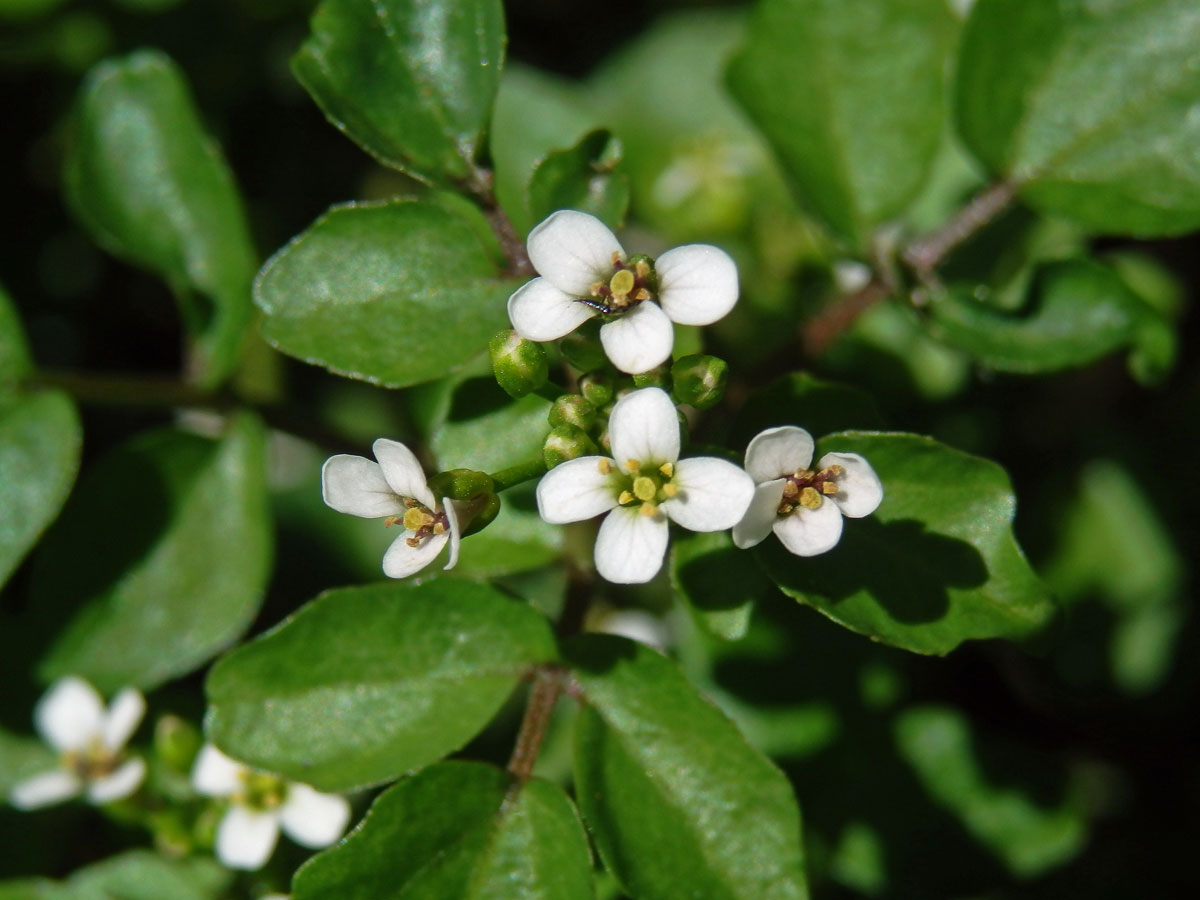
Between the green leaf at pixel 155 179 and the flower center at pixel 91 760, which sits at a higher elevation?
the green leaf at pixel 155 179

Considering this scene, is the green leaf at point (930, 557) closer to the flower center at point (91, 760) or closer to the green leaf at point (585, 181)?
the green leaf at point (585, 181)

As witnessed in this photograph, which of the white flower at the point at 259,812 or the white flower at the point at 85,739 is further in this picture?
the white flower at the point at 85,739

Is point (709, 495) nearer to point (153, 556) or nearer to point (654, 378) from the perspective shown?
point (654, 378)

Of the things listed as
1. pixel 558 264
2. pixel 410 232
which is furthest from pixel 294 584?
pixel 558 264

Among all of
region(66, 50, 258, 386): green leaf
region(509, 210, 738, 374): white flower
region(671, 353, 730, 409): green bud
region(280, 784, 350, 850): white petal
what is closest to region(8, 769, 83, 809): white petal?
region(280, 784, 350, 850): white petal

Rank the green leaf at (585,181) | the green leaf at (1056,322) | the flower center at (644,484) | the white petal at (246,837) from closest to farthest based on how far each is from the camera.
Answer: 1. the flower center at (644,484)
2. the green leaf at (585,181)
3. the green leaf at (1056,322)
4. the white petal at (246,837)

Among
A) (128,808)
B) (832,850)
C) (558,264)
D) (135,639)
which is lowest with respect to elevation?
(832,850)

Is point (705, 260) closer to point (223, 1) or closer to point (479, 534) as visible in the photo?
point (479, 534)

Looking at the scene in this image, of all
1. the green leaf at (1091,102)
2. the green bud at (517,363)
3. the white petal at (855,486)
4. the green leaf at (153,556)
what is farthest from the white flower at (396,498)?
the green leaf at (1091,102)
